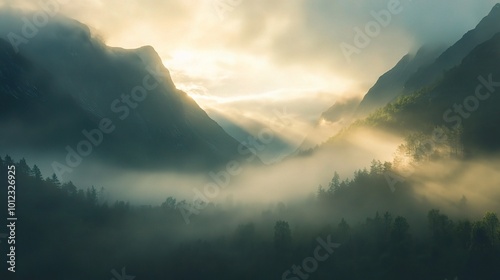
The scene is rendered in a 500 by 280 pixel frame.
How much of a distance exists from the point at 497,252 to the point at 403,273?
112 ft

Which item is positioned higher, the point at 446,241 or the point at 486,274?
the point at 446,241

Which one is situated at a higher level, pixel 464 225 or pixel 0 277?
pixel 0 277

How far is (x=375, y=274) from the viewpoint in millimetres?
199000

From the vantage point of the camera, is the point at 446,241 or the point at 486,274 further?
the point at 446,241

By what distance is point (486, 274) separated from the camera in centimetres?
17425

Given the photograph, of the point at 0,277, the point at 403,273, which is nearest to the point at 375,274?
the point at 403,273

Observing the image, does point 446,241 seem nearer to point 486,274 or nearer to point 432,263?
point 432,263

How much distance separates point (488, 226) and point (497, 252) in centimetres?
1111

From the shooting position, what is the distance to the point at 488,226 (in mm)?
191250

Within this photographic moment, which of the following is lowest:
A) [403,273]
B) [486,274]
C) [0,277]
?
[486,274]

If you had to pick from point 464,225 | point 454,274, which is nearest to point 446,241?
point 464,225

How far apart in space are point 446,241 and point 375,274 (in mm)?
31066

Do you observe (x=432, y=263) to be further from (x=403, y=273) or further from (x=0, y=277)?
(x=0, y=277)

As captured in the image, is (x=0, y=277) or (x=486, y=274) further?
(x=0, y=277)
